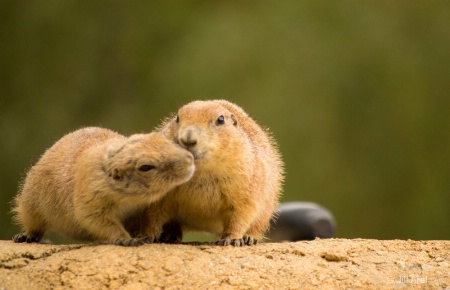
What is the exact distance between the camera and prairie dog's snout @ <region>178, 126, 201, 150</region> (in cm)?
470

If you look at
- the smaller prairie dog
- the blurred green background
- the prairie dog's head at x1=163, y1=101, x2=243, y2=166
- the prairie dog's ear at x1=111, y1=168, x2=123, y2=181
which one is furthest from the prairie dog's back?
the blurred green background

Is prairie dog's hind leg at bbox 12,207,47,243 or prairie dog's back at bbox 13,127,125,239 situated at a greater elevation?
prairie dog's back at bbox 13,127,125,239

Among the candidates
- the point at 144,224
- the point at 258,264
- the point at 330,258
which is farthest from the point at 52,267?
the point at 330,258

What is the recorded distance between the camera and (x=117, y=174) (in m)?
4.78

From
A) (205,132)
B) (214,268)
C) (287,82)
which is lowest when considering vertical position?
(214,268)

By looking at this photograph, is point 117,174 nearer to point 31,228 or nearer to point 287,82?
point 31,228

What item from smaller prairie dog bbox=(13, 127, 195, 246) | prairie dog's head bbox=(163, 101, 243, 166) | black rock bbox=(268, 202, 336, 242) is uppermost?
black rock bbox=(268, 202, 336, 242)

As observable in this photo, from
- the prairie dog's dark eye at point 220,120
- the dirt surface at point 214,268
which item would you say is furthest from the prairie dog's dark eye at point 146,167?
the prairie dog's dark eye at point 220,120

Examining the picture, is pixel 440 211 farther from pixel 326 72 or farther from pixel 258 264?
pixel 258 264

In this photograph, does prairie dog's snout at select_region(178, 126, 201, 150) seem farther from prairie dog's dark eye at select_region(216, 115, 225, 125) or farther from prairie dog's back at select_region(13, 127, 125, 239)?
prairie dog's back at select_region(13, 127, 125, 239)

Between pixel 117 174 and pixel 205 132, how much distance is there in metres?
0.70

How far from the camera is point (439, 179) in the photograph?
11969 millimetres

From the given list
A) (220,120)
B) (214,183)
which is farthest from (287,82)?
(214,183)

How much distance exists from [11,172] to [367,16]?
6943 millimetres
